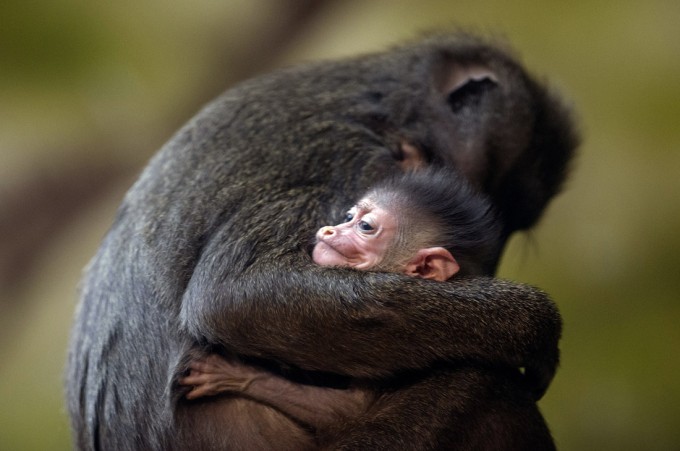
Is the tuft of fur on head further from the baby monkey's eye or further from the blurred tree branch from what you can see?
the blurred tree branch

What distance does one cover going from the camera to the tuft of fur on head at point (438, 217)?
3734 millimetres

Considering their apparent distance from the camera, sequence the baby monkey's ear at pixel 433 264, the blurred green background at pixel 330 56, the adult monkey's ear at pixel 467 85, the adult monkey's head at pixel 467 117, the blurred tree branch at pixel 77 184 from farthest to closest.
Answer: the blurred tree branch at pixel 77 184 → the blurred green background at pixel 330 56 → the adult monkey's ear at pixel 467 85 → the adult monkey's head at pixel 467 117 → the baby monkey's ear at pixel 433 264

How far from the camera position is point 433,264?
3.68 meters

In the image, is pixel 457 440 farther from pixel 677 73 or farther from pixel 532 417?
pixel 677 73

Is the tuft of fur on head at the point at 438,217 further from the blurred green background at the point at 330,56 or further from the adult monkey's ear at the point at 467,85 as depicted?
the blurred green background at the point at 330,56

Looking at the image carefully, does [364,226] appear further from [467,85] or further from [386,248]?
[467,85]

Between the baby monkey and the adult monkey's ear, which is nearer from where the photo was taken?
the baby monkey

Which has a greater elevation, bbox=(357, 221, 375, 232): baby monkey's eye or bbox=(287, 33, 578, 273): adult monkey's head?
bbox=(287, 33, 578, 273): adult monkey's head

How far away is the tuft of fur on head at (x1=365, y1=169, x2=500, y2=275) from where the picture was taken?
3734 mm

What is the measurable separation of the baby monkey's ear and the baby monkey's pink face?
0.47 feet

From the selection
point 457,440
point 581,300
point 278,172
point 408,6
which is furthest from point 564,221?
point 457,440

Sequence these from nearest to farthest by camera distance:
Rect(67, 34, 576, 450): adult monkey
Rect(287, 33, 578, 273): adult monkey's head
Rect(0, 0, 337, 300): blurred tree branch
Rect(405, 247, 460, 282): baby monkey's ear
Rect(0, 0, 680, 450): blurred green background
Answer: Rect(67, 34, 576, 450): adult monkey < Rect(405, 247, 460, 282): baby monkey's ear < Rect(287, 33, 578, 273): adult monkey's head < Rect(0, 0, 680, 450): blurred green background < Rect(0, 0, 337, 300): blurred tree branch

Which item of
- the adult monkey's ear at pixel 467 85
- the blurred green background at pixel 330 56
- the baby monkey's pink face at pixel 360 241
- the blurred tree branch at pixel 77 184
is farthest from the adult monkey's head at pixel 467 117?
the blurred tree branch at pixel 77 184

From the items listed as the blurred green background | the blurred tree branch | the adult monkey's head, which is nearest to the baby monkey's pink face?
the adult monkey's head
